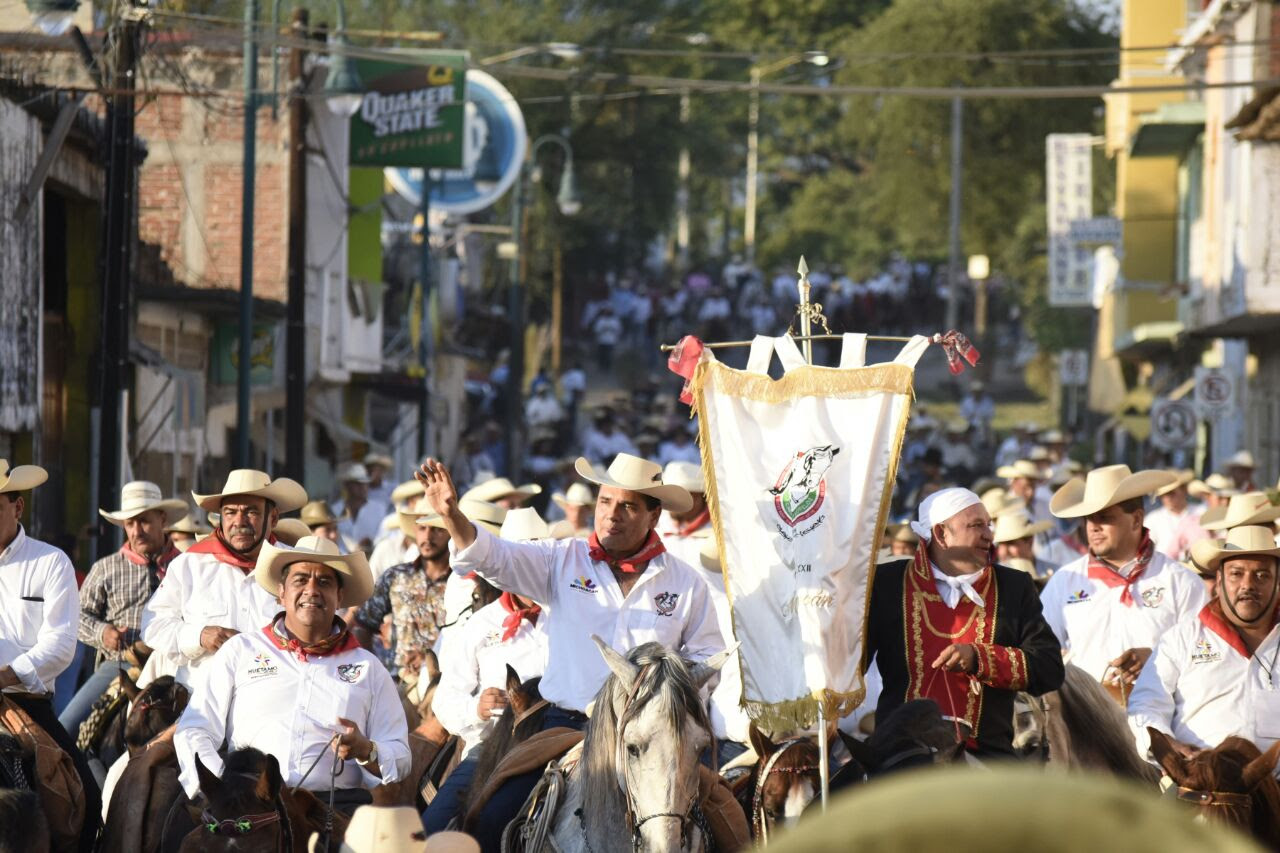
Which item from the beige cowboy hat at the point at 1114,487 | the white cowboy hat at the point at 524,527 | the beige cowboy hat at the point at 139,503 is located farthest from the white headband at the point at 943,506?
the beige cowboy hat at the point at 139,503

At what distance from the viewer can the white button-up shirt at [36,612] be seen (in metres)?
9.02

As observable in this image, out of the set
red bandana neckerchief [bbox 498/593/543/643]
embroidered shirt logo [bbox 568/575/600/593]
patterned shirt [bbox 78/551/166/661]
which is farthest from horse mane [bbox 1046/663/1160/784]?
patterned shirt [bbox 78/551/166/661]

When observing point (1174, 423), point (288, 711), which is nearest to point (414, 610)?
point (288, 711)

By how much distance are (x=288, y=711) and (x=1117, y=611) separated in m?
4.88

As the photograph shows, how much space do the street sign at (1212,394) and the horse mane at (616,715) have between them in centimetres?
2017

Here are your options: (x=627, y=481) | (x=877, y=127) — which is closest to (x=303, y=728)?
(x=627, y=481)

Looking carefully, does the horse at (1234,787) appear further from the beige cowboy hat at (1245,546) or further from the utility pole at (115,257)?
the utility pole at (115,257)

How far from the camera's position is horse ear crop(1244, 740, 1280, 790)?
790cm

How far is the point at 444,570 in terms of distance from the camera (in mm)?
13195

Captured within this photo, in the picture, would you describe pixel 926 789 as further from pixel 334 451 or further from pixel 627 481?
pixel 334 451

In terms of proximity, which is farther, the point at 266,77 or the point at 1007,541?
the point at 266,77

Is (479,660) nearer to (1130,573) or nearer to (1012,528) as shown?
(1130,573)

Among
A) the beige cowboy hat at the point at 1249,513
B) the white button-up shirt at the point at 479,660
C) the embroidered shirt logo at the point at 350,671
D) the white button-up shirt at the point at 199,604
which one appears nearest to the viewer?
the embroidered shirt logo at the point at 350,671

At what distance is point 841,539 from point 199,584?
12.2 ft
